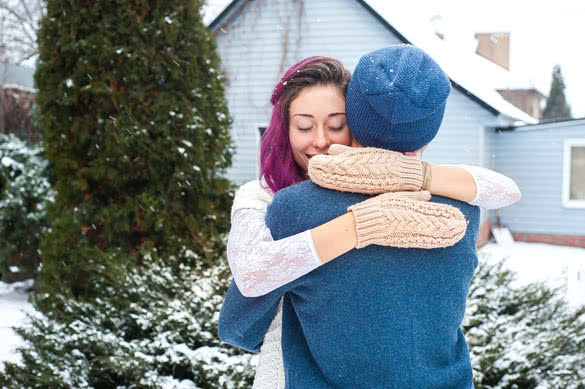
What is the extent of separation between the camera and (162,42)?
4004mm

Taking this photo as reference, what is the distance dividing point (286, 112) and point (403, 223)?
57 cm

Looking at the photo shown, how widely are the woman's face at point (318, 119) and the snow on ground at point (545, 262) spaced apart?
5677 millimetres

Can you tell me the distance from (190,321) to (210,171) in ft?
5.14

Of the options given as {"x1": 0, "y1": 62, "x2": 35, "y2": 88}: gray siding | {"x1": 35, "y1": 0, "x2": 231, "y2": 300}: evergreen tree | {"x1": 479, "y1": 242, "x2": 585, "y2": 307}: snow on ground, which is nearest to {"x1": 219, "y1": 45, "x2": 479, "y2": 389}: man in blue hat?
{"x1": 35, "y1": 0, "x2": 231, "y2": 300}: evergreen tree

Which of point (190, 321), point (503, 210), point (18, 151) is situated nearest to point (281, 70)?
point (18, 151)

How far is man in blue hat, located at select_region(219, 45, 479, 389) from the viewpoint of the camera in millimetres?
1000

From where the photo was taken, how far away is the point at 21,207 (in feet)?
19.0

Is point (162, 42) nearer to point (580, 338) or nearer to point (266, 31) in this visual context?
point (580, 338)

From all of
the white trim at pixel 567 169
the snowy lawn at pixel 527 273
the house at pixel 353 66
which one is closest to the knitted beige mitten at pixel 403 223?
the snowy lawn at pixel 527 273

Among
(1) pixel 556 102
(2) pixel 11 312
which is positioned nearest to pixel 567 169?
(2) pixel 11 312

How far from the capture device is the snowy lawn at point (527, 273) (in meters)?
4.80

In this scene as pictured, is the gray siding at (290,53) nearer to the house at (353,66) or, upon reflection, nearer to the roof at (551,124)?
the house at (353,66)

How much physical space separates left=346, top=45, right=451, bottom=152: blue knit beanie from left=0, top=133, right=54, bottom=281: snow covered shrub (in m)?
5.48

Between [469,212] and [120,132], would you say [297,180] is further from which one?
[120,132]
